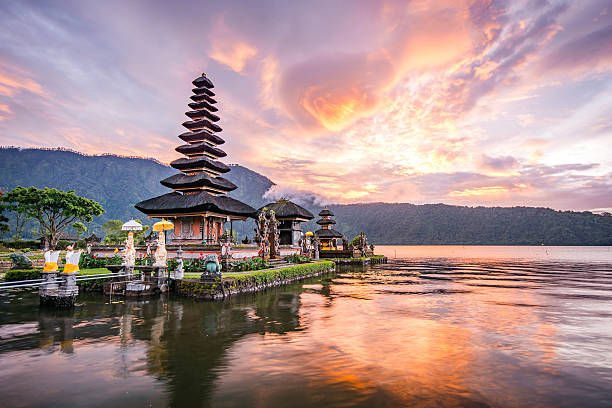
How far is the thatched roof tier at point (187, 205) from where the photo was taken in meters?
33.0

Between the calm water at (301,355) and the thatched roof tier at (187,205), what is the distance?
569 inches

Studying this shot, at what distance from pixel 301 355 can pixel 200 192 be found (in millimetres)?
28468

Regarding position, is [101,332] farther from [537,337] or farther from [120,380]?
[537,337]

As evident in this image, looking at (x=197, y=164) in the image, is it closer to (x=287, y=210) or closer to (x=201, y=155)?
(x=201, y=155)

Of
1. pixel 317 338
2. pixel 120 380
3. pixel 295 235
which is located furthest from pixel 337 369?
pixel 295 235

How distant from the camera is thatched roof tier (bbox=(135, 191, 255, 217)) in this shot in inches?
1298

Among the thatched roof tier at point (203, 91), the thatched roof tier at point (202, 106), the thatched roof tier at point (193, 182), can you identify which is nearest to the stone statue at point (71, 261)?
the thatched roof tier at point (193, 182)

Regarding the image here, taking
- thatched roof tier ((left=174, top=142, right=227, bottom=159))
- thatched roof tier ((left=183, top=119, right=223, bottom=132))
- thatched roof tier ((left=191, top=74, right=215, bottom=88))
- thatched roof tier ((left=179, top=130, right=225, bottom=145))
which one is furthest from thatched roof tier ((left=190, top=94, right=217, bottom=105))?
thatched roof tier ((left=174, top=142, right=227, bottom=159))

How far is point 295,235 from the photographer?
50.0 metres

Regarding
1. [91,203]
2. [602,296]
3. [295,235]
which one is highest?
[91,203]

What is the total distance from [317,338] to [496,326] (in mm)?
8282

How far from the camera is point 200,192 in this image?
3625cm

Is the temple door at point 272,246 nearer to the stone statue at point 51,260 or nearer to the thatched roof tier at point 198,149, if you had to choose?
the thatched roof tier at point 198,149

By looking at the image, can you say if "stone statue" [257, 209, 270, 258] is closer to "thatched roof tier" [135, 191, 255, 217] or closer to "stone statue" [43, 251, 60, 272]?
"thatched roof tier" [135, 191, 255, 217]
